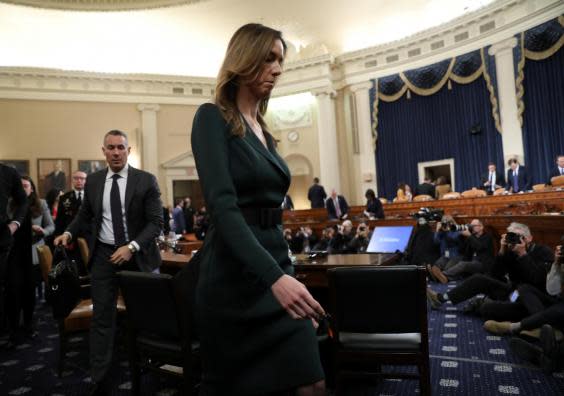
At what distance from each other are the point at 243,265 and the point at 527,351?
259cm

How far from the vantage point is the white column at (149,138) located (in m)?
14.3

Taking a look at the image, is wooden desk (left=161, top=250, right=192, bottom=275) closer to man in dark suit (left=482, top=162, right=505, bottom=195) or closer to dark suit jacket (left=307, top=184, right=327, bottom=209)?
man in dark suit (left=482, top=162, right=505, bottom=195)

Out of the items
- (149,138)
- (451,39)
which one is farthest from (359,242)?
(149,138)

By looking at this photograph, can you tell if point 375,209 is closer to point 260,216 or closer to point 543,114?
point 543,114

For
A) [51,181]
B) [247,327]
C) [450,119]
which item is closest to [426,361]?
[247,327]

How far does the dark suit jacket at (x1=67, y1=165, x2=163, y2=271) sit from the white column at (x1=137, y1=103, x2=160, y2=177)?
39.4 feet

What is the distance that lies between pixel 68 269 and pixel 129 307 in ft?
1.63

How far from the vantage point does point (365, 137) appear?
45.2 ft

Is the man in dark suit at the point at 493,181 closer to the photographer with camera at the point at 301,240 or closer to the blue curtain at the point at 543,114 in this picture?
the blue curtain at the point at 543,114

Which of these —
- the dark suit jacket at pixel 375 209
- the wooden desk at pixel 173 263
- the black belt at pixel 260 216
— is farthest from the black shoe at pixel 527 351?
the dark suit jacket at pixel 375 209

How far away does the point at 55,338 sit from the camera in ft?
13.4

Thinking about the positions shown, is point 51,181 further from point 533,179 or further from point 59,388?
point 533,179

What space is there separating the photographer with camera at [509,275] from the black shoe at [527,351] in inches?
29.4

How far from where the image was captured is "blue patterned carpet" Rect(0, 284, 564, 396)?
2584mm
